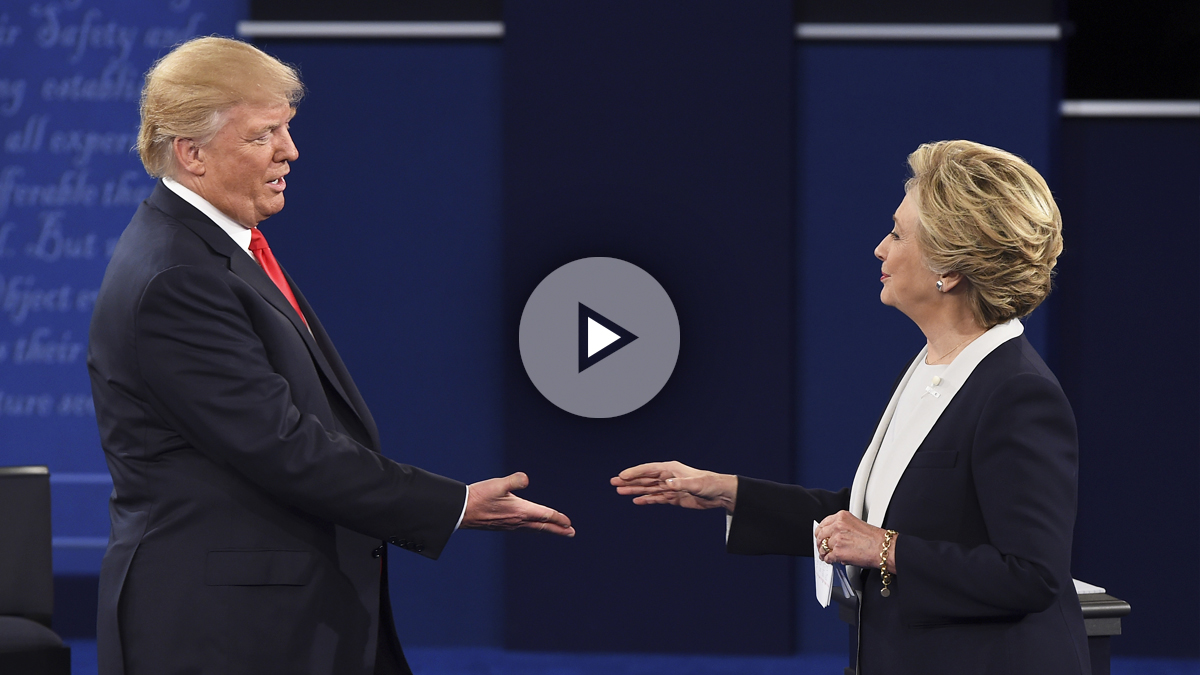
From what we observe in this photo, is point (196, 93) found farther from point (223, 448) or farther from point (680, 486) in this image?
point (680, 486)

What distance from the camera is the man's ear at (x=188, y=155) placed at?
6.20 feet

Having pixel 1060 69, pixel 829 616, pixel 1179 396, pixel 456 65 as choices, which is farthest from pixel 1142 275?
pixel 456 65

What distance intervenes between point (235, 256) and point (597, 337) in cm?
257

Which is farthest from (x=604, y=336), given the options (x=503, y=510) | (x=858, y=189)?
(x=503, y=510)

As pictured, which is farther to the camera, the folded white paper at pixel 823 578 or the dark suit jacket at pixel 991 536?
the folded white paper at pixel 823 578

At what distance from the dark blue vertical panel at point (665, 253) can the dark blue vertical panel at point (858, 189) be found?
137mm

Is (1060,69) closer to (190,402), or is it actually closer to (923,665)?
(923,665)

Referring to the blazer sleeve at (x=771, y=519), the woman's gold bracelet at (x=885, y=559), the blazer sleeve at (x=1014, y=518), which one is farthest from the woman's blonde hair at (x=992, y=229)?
the blazer sleeve at (x=771, y=519)

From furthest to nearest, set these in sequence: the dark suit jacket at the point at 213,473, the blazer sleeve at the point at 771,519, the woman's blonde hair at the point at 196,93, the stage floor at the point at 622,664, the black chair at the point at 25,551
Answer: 1. the stage floor at the point at 622,664
2. the black chair at the point at 25,551
3. the blazer sleeve at the point at 771,519
4. the woman's blonde hair at the point at 196,93
5. the dark suit jacket at the point at 213,473

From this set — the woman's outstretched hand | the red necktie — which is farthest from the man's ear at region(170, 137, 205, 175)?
the woman's outstretched hand

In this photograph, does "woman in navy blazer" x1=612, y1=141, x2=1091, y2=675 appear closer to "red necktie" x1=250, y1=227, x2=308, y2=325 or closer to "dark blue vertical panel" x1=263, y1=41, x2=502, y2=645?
"red necktie" x1=250, y1=227, x2=308, y2=325

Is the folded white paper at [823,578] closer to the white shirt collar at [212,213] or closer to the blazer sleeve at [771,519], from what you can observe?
the blazer sleeve at [771,519]

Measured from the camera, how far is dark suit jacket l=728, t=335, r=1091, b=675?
64.2 inches
